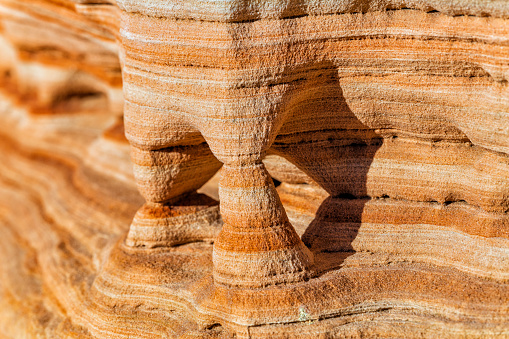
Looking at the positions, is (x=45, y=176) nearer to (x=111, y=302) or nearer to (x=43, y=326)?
(x=43, y=326)

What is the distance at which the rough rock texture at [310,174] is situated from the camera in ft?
18.0

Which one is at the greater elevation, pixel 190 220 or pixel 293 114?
pixel 293 114

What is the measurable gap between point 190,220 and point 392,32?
292 cm

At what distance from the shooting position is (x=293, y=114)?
243 inches

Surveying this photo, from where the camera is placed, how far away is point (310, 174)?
21.9ft

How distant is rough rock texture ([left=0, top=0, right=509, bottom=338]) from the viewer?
217 inches

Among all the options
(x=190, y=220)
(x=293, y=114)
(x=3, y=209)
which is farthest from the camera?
(x=3, y=209)

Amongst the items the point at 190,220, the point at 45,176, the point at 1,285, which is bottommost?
the point at 1,285

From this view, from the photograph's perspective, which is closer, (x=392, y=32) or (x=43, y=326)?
(x=392, y=32)

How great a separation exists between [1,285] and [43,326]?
70.7 inches

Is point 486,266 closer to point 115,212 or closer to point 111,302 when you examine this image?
point 111,302

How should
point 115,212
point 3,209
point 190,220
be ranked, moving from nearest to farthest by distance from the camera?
point 190,220 < point 115,212 < point 3,209

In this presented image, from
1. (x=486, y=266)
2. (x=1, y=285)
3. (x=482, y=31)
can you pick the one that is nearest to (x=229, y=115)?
(x=482, y=31)

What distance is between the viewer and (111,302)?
21.8 feet
